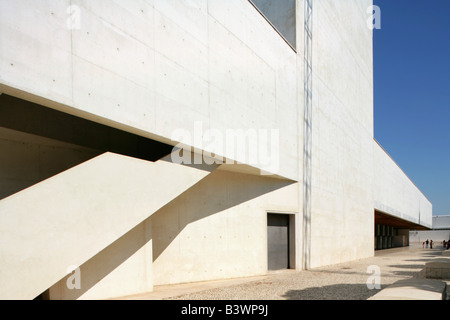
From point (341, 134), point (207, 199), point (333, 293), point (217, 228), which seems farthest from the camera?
point (341, 134)

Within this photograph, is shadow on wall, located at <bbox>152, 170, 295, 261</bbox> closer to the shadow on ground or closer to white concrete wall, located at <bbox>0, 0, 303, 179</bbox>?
white concrete wall, located at <bbox>0, 0, 303, 179</bbox>

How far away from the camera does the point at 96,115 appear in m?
6.90

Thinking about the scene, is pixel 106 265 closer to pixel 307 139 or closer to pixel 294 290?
pixel 294 290

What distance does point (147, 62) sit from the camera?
26.9ft

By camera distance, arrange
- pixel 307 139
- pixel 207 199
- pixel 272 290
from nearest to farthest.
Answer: pixel 272 290, pixel 207 199, pixel 307 139

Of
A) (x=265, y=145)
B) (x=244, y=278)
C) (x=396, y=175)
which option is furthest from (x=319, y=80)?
(x=396, y=175)

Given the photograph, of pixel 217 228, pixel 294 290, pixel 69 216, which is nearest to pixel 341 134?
pixel 217 228

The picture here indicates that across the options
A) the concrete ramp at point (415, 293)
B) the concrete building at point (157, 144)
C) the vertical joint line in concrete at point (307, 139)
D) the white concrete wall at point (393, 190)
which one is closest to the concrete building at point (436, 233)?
the white concrete wall at point (393, 190)

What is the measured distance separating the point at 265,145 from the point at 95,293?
24.9 feet

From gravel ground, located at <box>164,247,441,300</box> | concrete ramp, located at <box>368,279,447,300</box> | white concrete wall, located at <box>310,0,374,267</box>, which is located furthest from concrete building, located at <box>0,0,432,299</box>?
concrete ramp, located at <box>368,279,447,300</box>

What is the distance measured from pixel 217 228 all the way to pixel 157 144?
13.5ft

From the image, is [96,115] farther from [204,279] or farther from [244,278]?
[244,278]

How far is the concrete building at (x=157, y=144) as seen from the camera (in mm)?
5996

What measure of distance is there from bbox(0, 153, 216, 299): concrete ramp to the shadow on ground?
430 centimetres
